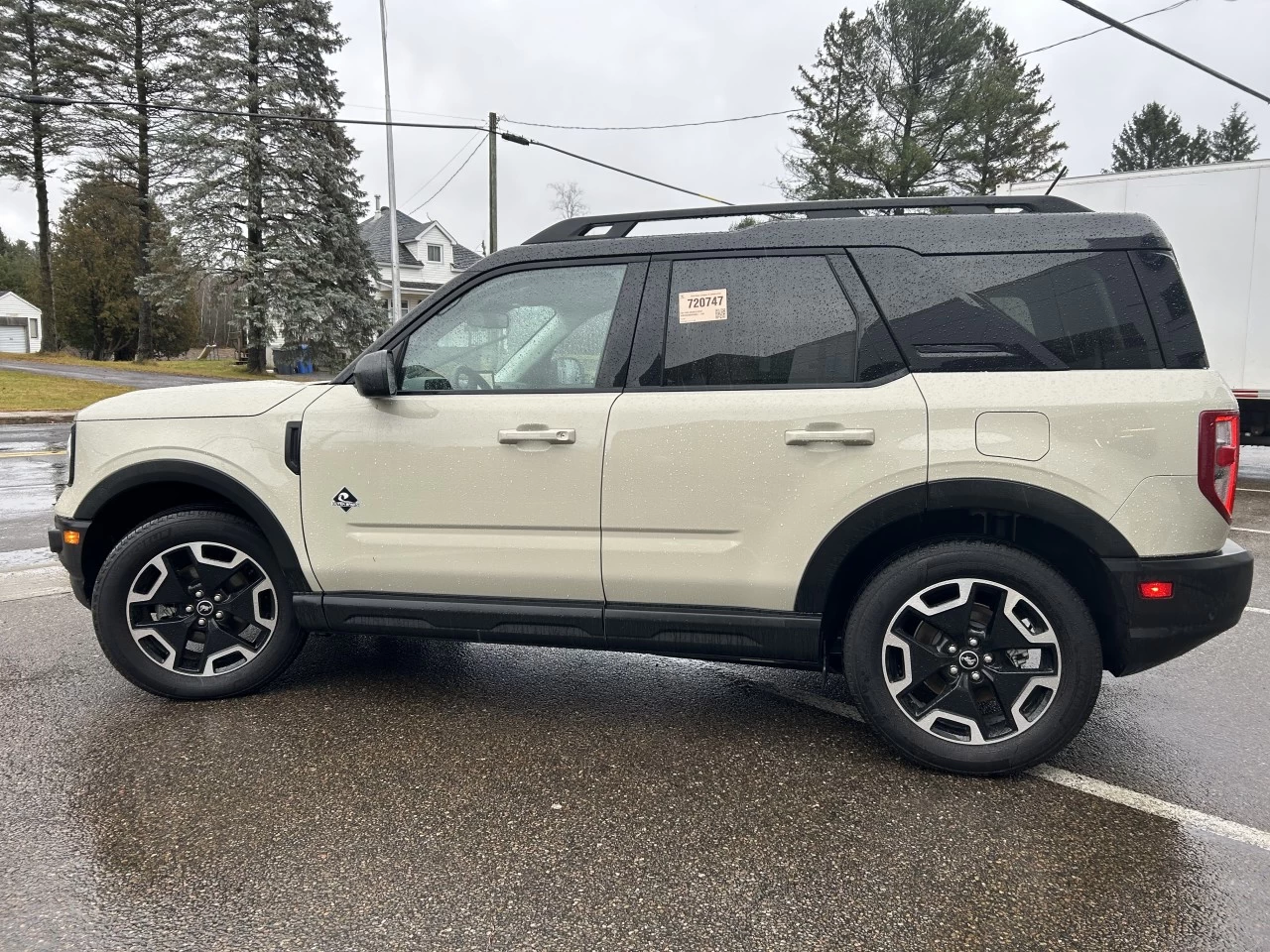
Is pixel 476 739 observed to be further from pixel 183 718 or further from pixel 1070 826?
pixel 1070 826

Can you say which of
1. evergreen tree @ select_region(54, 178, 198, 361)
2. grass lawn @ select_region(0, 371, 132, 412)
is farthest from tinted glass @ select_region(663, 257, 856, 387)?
evergreen tree @ select_region(54, 178, 198, 361)

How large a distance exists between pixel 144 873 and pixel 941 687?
8.48 feet

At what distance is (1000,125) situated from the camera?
3462cm

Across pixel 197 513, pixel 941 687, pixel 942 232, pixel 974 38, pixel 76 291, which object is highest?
pixel 974 38

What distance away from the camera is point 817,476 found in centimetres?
303

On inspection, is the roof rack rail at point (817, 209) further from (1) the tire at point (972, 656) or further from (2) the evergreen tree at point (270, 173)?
(2) the evergreen tree at point (270, 173)

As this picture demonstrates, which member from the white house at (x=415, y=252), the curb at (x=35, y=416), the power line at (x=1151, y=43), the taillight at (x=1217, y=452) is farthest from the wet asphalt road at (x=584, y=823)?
the white house at (x=415, y=252)

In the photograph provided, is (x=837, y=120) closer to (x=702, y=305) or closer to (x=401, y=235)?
(x=401, y=235)

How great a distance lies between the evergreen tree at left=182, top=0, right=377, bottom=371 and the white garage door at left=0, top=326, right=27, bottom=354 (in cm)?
3455

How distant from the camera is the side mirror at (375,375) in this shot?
3299 mm

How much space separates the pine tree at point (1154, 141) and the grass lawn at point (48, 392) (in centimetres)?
5872

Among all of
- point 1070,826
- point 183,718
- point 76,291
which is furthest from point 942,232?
point 76,291

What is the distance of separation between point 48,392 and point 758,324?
24358 mm

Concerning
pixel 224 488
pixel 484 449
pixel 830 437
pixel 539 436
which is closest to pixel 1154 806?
pixel 830 437
